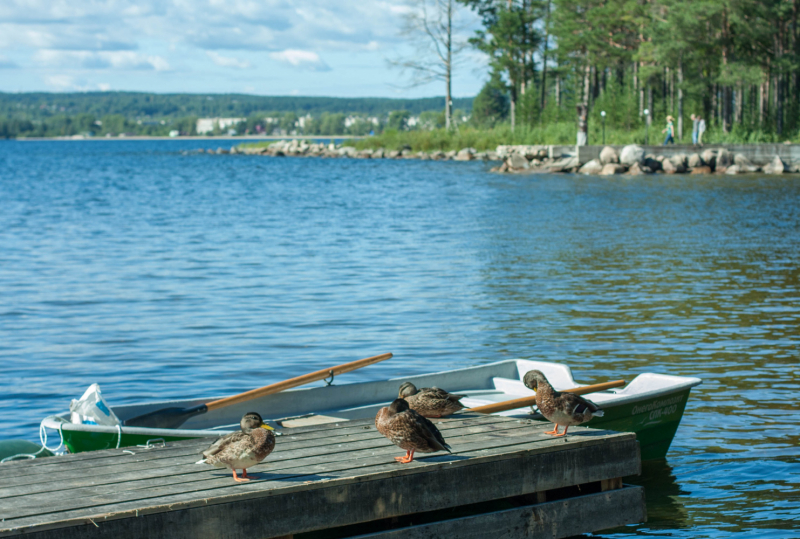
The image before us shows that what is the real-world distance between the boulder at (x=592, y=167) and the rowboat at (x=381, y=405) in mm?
Answer: 37653

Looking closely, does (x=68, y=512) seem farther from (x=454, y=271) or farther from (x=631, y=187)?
(x=631, y=187)

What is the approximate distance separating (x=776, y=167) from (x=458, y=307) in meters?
32.4

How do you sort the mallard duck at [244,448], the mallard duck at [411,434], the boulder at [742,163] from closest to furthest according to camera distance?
the mallard duck at [244,448] → the mallard duck at [411,434] → the boulder at [742,163]

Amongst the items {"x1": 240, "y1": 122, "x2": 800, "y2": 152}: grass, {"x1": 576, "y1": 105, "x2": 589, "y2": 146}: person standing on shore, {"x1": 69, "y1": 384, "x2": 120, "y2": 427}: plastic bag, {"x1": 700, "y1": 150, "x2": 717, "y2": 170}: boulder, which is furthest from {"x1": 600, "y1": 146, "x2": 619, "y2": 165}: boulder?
{"x1": 69, "y1": 384, "x2": 120, "y2": 427}: plastic bag

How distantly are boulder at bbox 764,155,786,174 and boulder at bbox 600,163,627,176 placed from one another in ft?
21.5

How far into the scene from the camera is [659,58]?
46.5 metres

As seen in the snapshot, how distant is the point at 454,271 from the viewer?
1789cm

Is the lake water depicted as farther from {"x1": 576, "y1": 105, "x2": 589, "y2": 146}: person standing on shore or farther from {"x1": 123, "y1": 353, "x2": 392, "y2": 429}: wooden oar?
{"x1": 576, "y1": 105, "x2": 589, "y2": 146}: person standing on shore

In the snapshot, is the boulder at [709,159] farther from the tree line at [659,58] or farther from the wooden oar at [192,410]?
the wooden oar at [192,410]

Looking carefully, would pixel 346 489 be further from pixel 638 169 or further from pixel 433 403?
pixel 638 169

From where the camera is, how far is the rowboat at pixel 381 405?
632 centimetres

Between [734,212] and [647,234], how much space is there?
5.50 m

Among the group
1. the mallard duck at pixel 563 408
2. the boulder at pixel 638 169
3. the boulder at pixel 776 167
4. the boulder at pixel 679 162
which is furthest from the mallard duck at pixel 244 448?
the boulder at pixel 776 167

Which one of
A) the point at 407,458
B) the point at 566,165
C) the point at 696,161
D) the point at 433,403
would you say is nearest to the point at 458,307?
the point at 433,403
